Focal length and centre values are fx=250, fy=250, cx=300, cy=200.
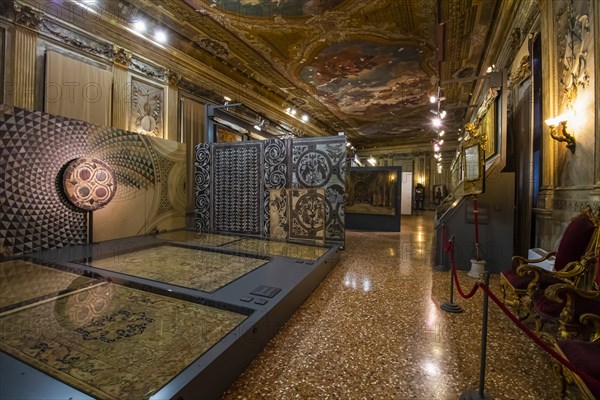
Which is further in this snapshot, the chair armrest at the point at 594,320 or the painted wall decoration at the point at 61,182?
the painted wall decoration at the point at 61,182

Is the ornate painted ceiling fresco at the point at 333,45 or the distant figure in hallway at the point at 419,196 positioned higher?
the ornate painted ceiling fresco at the point at 333,45

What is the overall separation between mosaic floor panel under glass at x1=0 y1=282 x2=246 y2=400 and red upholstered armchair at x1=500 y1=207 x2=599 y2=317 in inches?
106

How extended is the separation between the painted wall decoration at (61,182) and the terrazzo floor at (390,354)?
449 cm

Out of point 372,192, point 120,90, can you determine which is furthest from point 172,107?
point 372,192

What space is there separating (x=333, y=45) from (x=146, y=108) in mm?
4928

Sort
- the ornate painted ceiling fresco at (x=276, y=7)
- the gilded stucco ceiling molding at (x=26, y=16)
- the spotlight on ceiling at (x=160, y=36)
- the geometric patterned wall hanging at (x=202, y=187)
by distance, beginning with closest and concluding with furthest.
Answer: the gilded stucco ceiling molding at (x=26, y=16), the ornate painted ceiling fresco at (x=276, y=7), the spotlight on ceiling at (x=160, y=36), the geometric patterned wall hanging at (x=202, y=187)

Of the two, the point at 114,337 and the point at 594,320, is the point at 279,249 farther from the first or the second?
the point at 594,320

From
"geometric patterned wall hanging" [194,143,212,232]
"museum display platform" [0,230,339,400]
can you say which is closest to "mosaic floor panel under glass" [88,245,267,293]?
"museum display platform" [0,230,339,400]

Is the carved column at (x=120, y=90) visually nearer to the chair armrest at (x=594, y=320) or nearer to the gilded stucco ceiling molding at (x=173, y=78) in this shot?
the gilded stucco ceiling molding at (x=173, y=78)

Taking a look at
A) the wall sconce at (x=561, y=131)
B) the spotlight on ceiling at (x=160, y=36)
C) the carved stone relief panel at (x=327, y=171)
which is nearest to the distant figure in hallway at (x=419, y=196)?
the carved stone relief panel at (x=327, y=171)

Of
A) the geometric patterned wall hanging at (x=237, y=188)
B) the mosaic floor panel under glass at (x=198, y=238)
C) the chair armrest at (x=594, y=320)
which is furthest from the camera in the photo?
the geometric patterned wall hanging at (x=237, y=188)

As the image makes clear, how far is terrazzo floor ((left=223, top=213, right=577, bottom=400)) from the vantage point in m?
→ 1.68

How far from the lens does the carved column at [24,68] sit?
4.10 m

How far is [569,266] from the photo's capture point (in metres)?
2.28
